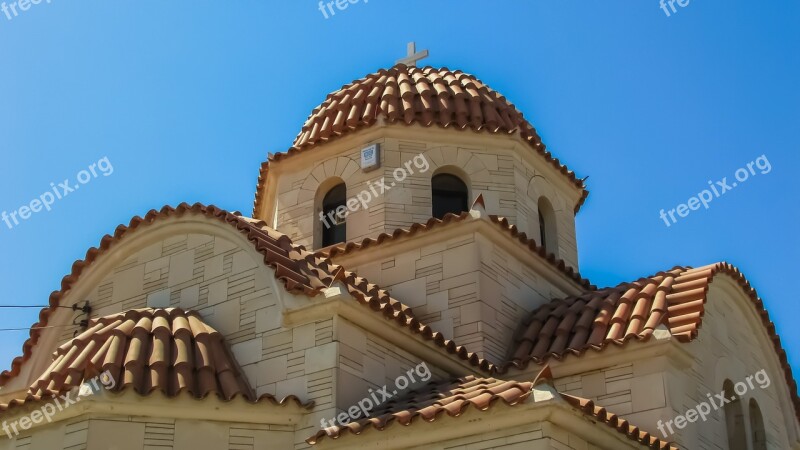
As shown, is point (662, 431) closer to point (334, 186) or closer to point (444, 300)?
point (444, 300)

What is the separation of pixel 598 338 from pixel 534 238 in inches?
138

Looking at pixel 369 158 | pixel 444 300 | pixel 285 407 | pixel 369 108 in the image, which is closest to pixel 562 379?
pixel 444 300

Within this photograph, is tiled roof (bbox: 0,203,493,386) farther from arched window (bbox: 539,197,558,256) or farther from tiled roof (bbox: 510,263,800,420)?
arched window (bbox: 539,197,558,256)

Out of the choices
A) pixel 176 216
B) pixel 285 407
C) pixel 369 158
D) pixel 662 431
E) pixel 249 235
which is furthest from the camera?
pixel 369 158

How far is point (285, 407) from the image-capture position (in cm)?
1090

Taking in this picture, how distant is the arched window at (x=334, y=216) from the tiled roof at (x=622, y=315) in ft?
10.8

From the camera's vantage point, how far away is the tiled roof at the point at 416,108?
Answer: 16172 millimetres

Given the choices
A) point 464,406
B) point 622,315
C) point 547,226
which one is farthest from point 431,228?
point 464,406

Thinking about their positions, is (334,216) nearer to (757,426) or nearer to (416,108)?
(416,108)

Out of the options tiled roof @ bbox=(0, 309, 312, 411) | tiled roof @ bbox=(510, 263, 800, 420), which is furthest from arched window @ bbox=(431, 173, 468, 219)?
tiled roof @ bbox=(0, 309, 312, 411)

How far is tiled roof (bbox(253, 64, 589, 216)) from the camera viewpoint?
53.1 ft

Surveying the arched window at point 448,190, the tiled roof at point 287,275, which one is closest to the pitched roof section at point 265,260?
the tiled roof at point 287,275

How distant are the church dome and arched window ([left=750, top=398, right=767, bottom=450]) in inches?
208

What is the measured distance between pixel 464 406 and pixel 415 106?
7.42 meters
